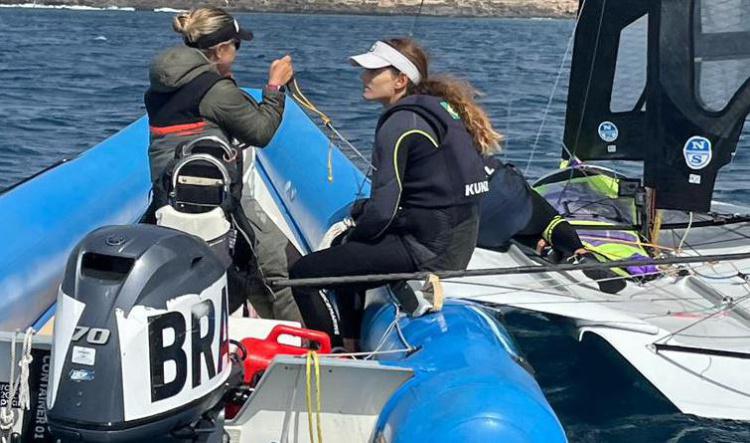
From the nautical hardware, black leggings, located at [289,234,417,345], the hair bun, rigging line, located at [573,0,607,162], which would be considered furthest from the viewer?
rigging line, located at [573,0,607,162]

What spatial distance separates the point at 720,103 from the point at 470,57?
11.6 meters

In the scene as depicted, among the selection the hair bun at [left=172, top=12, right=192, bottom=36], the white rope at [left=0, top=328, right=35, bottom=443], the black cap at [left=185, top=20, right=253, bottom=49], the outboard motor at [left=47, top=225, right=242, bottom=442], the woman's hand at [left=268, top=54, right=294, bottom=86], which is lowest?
the white rope at [left=0, top=328, right=35, bottom=443]

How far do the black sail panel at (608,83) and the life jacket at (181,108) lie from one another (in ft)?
8.67

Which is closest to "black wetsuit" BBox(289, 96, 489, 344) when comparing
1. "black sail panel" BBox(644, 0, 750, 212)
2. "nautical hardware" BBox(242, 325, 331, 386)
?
"nautical hardware" BBox(242, 325, 331, 386)

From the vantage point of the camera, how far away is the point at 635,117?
5.38 metres

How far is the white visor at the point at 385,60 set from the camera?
122 inches

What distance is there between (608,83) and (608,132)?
0.26 m

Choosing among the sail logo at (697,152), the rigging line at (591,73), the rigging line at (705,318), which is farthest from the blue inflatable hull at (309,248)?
the sail logo at (697,152)

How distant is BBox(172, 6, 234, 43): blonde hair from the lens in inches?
133

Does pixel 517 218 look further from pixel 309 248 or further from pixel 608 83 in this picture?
pixel 608 83

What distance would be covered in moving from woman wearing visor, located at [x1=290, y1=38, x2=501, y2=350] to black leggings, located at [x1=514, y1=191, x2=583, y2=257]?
3.82 feet

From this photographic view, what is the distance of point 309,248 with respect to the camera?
15.2 ft

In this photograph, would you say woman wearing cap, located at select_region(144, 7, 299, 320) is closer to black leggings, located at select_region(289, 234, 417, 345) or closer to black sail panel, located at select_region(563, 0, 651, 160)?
black leggings, located at select_region(289, 234, 417, 345)

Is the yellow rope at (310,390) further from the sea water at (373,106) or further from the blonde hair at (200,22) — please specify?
the blonde hair at (200,22)
